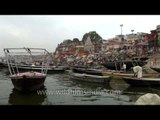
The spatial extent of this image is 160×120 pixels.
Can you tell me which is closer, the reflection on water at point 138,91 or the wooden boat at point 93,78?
the reflection on water at point 138,91

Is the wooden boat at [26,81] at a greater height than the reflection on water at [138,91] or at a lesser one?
greater

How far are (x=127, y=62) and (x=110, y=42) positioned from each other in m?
53.0

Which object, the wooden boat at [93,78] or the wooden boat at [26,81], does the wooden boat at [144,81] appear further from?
the wooden boat at [26,81]

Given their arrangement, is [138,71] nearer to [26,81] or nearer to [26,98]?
[26,81]

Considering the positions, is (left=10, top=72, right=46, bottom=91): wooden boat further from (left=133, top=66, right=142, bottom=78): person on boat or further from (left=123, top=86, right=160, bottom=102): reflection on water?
(left=133, top=66, right=142, bottom=78): person on boat

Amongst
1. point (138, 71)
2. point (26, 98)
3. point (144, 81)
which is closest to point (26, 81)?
point (26, 98)

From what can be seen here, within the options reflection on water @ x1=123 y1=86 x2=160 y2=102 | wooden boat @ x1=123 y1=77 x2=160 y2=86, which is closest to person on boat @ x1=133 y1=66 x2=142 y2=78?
wooden boat @ x1=123 y1=77 x2=160 y2=86

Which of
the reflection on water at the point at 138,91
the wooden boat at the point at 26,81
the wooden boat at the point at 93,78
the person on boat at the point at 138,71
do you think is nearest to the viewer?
the reflection on water at the point at 138,91

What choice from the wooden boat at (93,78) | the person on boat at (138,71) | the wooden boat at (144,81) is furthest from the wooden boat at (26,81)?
the person on boat at (138,71)
